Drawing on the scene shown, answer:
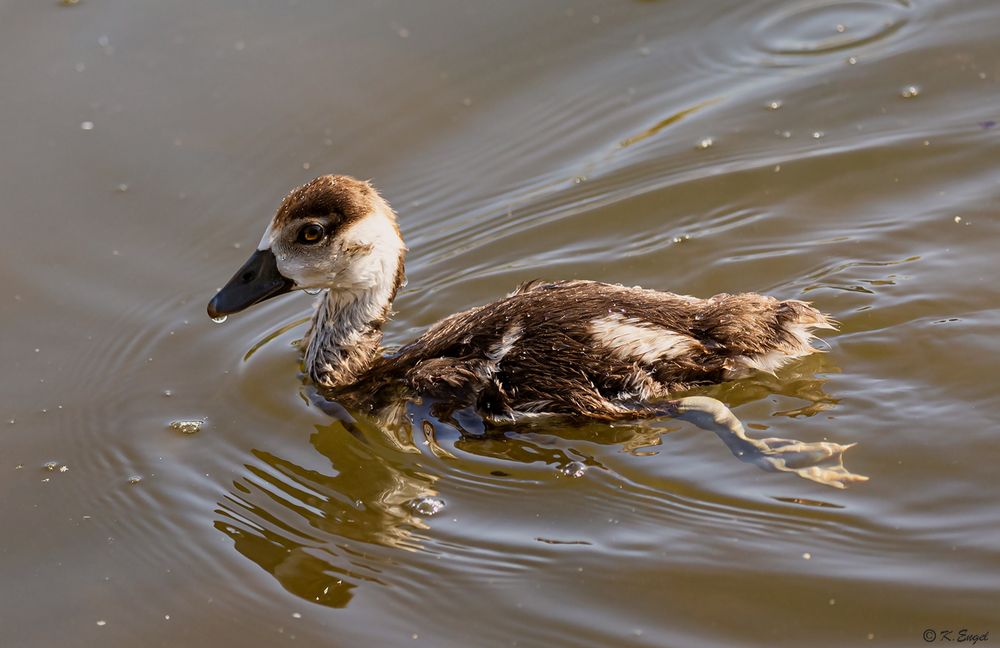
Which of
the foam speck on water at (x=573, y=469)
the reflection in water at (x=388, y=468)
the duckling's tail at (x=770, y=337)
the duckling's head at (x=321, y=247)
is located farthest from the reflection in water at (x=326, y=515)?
the duckling's tail at (x=770, y=337)

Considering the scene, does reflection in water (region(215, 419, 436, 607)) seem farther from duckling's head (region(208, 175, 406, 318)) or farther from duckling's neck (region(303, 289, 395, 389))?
duckling's head (region(208, 175, 406, 318))

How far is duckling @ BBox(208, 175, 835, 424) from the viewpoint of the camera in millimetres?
5781

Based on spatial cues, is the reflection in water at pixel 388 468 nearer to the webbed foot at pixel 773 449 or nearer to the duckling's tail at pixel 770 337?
the webbed foot at pixel 773 449

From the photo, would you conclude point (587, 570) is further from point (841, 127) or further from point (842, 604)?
point (841, 127)

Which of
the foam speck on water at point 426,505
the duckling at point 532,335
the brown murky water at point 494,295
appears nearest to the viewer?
the brown murky water at point 494,295

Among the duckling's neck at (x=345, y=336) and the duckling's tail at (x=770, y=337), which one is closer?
the duckling's tail at (x=770, y=337)

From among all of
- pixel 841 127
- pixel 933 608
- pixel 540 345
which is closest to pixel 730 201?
pixel 841 127

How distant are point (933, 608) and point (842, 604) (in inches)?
12.2

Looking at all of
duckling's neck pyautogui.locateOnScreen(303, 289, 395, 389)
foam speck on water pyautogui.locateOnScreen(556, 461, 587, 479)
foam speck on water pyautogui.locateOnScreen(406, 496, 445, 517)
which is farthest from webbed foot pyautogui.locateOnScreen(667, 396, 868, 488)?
duckling's neck pyautogui.locateOnScreen(303, 289, 395, 389)

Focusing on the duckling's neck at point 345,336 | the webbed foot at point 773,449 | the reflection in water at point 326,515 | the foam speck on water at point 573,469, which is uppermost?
the duckling's neck at point 345,336

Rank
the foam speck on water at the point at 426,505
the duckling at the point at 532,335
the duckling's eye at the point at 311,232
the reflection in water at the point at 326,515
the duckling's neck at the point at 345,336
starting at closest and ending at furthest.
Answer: the reflection in water at the point at 326,515, the foam speck on water at the point at 426,505, the duckling at the point at 532,335, the duckling's eye at the point at 311,232, the duckling's neck at the point at 345,336

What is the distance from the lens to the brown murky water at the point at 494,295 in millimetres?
5125

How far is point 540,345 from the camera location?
229 inches

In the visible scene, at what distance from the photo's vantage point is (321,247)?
6281mm
